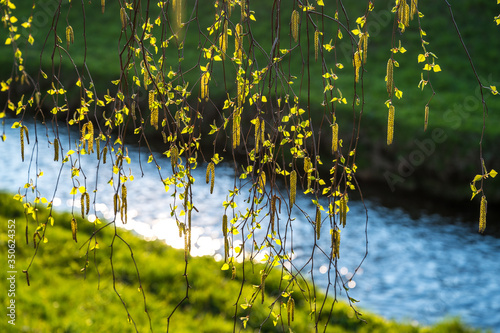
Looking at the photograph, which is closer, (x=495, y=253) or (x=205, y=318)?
(x=205, y=318)

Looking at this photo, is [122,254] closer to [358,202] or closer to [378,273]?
[378,273]

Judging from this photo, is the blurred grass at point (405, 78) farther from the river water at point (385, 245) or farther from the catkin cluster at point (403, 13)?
the catkin cluster at point (403, 13)

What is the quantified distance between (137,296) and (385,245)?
141 inches

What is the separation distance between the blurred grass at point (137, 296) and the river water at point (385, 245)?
729 mm

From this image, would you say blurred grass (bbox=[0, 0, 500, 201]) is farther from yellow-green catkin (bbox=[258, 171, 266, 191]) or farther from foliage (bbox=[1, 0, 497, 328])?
yellow-green catkin (bbox=[258, 171, 266, 191])

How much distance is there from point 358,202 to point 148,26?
23.2 feet

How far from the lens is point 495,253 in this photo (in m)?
7.01

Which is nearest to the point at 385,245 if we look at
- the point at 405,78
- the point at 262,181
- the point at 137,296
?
the point at 137,296

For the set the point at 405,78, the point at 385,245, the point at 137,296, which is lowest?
the point at 137,296

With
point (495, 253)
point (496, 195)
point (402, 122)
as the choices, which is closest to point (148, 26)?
point (495, 253)

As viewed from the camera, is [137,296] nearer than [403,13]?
No

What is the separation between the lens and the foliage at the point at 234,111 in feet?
5.46

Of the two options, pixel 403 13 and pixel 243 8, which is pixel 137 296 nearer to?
pixel 243 8

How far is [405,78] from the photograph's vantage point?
37.3 ft
